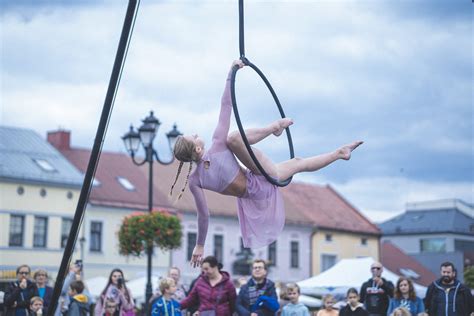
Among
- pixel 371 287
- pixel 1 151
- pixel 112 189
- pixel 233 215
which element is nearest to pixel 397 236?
pixel 233 215

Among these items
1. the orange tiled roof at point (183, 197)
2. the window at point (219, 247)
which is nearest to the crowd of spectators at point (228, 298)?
the orange tiled roof at point (183, 197)

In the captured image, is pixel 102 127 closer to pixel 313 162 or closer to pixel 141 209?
pixel 313 162

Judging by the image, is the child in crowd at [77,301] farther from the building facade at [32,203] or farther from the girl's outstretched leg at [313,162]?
the building facade at [32,203]

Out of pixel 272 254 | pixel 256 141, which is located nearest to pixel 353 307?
pixel 256 141

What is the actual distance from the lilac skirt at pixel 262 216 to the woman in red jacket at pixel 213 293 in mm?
2959

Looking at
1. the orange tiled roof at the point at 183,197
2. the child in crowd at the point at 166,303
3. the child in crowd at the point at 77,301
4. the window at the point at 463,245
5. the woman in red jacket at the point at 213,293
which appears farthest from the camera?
the window at the point at 463,245

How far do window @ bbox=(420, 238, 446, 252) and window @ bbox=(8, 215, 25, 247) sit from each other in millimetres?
30307

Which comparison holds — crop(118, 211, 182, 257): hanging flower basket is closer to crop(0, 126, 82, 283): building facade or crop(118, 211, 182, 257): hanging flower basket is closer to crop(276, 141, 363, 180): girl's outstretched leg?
crop(276, 141, 363, 180): girl's outstretched leg

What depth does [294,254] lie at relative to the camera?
4844 cm

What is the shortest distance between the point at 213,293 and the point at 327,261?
39938 millimetres

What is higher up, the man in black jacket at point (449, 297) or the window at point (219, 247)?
the window at point (219, 247)

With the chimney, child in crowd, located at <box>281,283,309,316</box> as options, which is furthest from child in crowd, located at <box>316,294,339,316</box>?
the chimney

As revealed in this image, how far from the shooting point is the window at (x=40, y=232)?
125ft

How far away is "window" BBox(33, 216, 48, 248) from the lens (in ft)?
125
